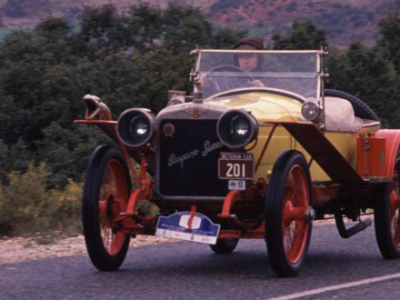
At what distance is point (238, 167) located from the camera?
789 cm

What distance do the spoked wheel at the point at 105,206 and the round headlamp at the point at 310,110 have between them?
1584 mm

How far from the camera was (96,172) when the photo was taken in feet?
26.4

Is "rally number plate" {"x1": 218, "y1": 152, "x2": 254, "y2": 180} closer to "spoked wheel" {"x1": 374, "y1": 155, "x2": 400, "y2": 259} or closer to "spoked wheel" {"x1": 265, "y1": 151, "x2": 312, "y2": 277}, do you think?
"spoked wheel" {"x1": 265, "y1": 151, "x2": 312, "y2": 277}

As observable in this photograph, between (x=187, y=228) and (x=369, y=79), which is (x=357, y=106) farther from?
(x=369, y=79)

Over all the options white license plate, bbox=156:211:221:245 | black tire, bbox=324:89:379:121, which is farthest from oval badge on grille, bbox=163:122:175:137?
black tire, bbox=324:89:379:121

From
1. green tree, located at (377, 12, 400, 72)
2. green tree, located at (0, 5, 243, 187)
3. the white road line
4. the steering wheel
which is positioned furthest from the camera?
green tree, located at (377, 12, 400, 72)

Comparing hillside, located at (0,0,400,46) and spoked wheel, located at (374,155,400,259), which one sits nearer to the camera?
spoked wheel, located at (374,155,400,259)

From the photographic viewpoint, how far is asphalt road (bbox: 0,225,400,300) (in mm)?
7168

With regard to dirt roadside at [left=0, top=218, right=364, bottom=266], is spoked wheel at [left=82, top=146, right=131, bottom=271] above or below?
above

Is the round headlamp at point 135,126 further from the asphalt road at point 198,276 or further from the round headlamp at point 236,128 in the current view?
the asphalt road at point 198,276

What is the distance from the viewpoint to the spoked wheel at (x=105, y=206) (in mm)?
7949

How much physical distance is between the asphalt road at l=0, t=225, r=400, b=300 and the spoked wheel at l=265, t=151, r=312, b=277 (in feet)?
0.59

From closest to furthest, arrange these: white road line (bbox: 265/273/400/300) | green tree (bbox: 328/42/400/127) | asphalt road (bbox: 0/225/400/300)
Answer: white road line (bbox: 265/273/400/300), asphalt road (bbox: 0/225/400/300), green tree (bbox: 328/42/400/127)

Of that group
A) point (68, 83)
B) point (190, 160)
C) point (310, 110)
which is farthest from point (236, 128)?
point (68, 83)
